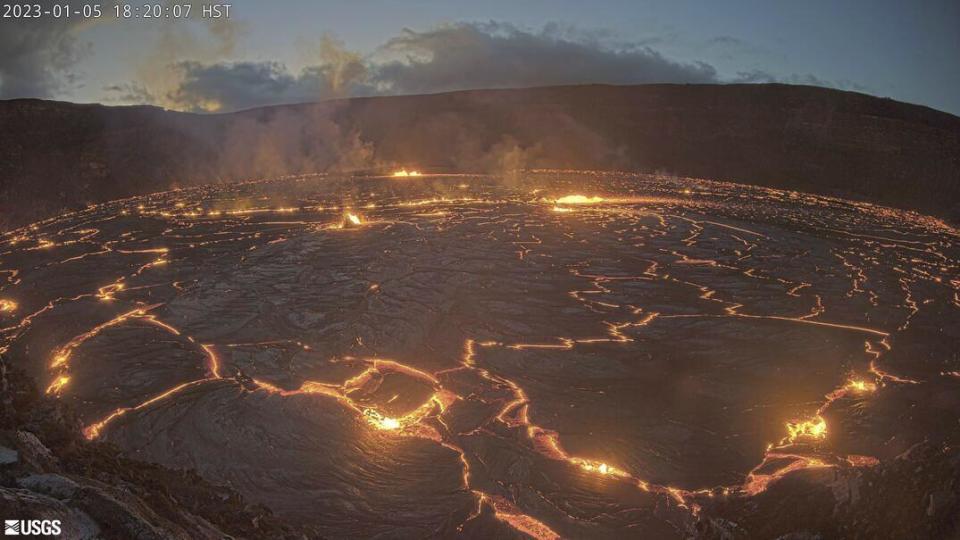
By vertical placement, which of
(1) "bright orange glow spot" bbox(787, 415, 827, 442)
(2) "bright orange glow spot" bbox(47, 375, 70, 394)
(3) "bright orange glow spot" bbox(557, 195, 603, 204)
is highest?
(3) "bright orange glow spot" bbox(557, 195, 603, 204)

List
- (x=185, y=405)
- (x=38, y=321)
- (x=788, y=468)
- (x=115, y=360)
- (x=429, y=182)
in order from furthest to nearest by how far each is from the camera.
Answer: (x=429, y=182), (x=38, y=321), (x=115, y=360), (x=185, y=405), (x=788, y=468)

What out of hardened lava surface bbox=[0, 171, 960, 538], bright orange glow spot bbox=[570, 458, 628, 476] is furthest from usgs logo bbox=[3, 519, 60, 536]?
bright orange glow spot bbox=[570, 458, 628, 476]

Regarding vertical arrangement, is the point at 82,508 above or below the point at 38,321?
above

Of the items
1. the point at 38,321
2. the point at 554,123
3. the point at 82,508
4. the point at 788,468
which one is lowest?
the point at 38,321

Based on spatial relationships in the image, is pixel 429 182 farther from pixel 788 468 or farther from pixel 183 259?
pixel 788 468

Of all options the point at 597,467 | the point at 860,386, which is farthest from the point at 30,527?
the point at 860,386

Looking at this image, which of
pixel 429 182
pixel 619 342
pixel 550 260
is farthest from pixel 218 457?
pixel 429 182

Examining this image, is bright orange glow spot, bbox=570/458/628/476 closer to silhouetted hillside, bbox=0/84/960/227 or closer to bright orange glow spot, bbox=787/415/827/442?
bright orange glow spot, bbox=787/415/827/442
